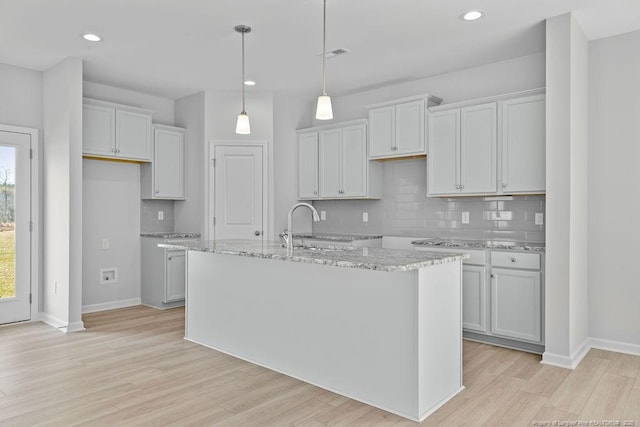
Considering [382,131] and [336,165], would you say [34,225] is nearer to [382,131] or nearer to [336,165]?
[336,165]

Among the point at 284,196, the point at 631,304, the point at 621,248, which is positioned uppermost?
the point at 284,196


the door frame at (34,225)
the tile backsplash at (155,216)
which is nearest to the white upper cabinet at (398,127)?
the tile backsplash at (155,216)

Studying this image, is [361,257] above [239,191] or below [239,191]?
below

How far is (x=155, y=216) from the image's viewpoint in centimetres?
609

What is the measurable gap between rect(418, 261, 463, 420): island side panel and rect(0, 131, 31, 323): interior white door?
14.2ft

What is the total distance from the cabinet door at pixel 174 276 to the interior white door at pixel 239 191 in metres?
0.55

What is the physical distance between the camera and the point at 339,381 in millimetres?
3016

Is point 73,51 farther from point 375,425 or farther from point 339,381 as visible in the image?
point 375,425

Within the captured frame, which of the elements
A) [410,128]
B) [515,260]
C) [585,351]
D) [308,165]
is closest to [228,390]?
[515,260]

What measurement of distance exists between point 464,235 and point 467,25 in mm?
2104

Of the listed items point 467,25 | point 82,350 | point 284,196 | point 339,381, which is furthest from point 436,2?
point 82,350

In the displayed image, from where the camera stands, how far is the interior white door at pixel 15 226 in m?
4.76

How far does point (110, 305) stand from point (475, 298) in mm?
4225

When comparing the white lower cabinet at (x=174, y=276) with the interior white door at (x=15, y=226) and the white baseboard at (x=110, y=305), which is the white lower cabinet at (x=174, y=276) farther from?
the interior white door at (x=15, y=226)
